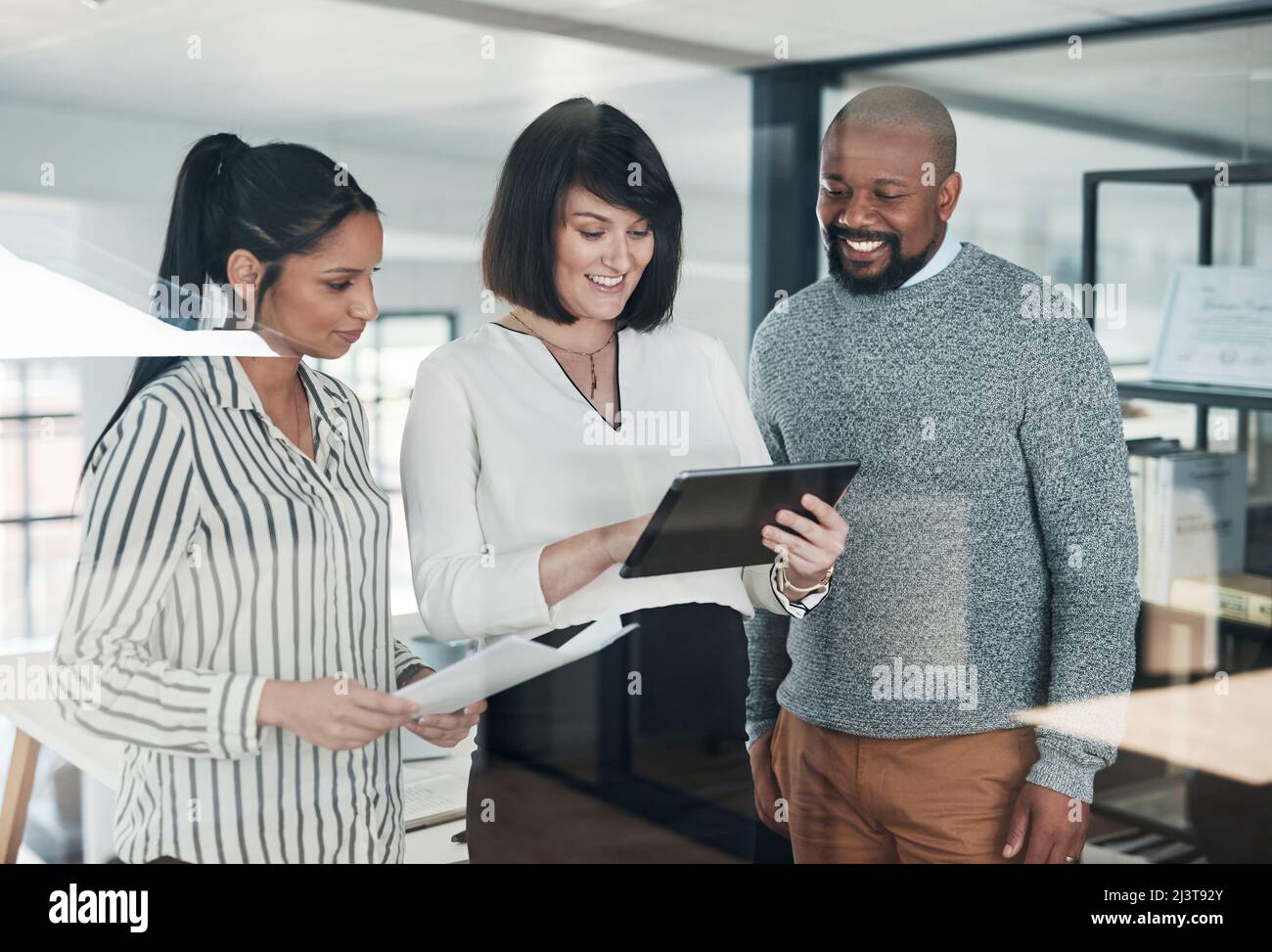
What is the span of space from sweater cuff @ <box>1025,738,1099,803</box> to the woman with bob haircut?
36cm

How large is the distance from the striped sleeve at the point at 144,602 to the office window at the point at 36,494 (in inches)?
1.2

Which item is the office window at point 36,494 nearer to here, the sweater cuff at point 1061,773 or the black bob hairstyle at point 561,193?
the black bob hairstyle at point 561,193

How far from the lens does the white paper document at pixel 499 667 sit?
130 cm

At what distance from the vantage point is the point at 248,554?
1.26m

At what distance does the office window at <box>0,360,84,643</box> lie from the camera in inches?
50.0

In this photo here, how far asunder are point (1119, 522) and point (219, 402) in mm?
1100

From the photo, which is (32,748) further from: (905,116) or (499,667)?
(905,116)

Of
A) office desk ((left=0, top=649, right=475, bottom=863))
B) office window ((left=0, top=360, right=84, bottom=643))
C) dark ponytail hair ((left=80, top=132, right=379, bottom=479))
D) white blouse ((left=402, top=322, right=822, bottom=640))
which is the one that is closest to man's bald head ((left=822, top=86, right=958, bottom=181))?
white blouse ((left=402, top=322, right=822, bottom=640))

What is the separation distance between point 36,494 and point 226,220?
1.25ft

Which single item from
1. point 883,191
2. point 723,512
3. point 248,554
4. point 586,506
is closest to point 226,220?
point 248,554

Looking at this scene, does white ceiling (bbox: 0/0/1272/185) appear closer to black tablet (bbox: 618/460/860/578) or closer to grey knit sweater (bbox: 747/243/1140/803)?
grey knit sweater (bbox: 747/243/1140/803)

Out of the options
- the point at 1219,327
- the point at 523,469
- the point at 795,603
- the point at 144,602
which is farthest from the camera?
the point at 1219,327

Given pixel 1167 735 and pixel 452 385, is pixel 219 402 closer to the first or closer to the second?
pixel 452 385

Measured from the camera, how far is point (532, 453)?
135 centimetres
